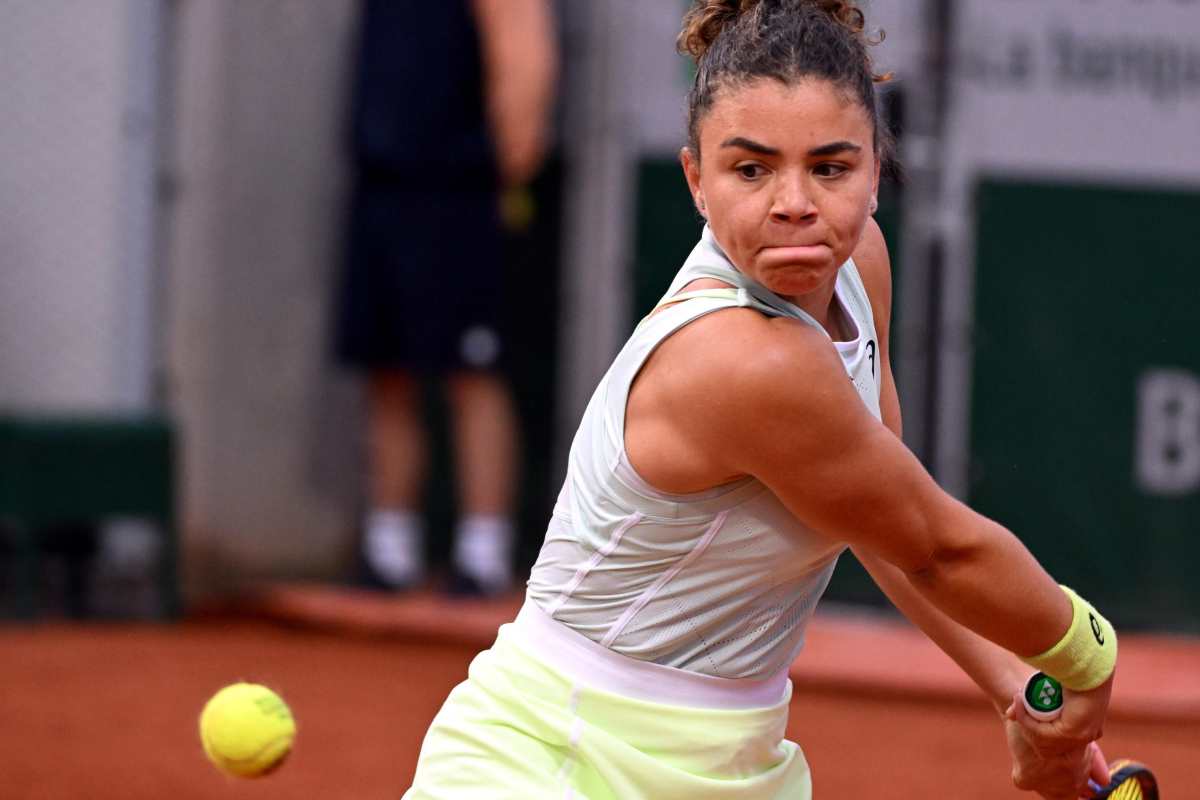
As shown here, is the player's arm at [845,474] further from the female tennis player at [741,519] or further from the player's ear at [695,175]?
the player's ear at [695,175]

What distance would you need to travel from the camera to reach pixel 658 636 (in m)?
2.36

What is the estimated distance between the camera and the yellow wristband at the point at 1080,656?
7.48 ft

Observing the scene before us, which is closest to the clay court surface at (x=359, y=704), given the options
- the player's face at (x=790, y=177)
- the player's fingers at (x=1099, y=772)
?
the player's fingers at (x=1099, y=772)

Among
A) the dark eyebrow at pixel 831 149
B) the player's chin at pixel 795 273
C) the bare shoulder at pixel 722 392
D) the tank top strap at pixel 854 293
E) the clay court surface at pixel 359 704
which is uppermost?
the dark eyebrow at pixel 831 149

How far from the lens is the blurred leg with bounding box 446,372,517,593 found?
21.1 ft

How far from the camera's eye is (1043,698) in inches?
94.8

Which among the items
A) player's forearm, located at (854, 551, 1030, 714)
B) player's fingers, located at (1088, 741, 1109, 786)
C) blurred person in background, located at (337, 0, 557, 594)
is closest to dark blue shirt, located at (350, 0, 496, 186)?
blurred person in background, located at (337, 0, 557, 594)

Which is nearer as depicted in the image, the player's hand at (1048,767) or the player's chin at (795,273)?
the player's chin at (795,273)

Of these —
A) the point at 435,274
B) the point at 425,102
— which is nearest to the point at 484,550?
the point at 435,274

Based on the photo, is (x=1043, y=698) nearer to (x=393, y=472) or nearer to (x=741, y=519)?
(x=741, y=519)

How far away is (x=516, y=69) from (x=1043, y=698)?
4.28 metres

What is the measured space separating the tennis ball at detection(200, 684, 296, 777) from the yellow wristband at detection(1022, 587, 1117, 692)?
104 cm

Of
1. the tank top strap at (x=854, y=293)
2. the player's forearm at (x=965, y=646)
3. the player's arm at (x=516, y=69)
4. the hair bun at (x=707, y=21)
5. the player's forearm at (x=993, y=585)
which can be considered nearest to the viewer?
the player's forearm at (x=993, y=585)

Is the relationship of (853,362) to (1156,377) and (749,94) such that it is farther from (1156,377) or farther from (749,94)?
(1156,377)
